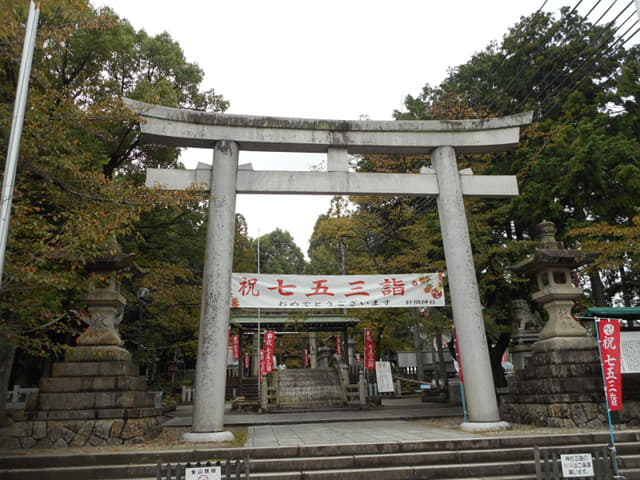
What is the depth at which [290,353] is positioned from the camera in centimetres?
3706

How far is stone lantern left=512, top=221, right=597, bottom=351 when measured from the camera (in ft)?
30.9

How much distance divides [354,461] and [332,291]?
3.89 metres

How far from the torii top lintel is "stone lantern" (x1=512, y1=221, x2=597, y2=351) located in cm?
282

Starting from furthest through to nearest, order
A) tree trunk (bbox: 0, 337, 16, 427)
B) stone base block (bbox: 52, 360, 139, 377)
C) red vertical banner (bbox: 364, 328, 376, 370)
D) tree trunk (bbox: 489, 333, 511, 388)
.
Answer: red vertical banner (bbox: 364, 328, 376, 370), tree trunk (bbox: 489, 333, 511, 388), tree trunk (bbox: 0, 337, 16, 427), stone base block (bbox: 52, 360, 139, 377)

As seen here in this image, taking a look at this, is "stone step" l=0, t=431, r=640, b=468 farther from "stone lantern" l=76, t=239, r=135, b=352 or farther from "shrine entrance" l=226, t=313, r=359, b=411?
"shrine entrance" l=226, t=313, r=359, b=411

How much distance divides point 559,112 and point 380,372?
13984 millimetres

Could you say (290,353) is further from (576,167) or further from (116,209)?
(116,209)

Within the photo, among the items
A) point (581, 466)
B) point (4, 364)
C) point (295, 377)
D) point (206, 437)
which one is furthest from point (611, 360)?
point (295, 377)

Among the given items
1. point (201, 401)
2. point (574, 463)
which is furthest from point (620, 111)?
point (201, 401)

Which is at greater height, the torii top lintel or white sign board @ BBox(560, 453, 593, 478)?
the torii top lintel

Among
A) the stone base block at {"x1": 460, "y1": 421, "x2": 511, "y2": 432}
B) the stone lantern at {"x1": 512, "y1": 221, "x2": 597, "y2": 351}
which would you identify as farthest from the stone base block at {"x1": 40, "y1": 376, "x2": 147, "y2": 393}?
the stone lantern at {"x1": 512, "y1": 221, "x2": 597, "y2": 351}

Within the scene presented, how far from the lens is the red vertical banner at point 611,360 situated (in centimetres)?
A: 722

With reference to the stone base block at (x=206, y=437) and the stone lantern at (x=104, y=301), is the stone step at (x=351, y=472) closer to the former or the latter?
the stone base block at (x=206, y=437)

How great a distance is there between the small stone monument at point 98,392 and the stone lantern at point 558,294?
27.7 ft
